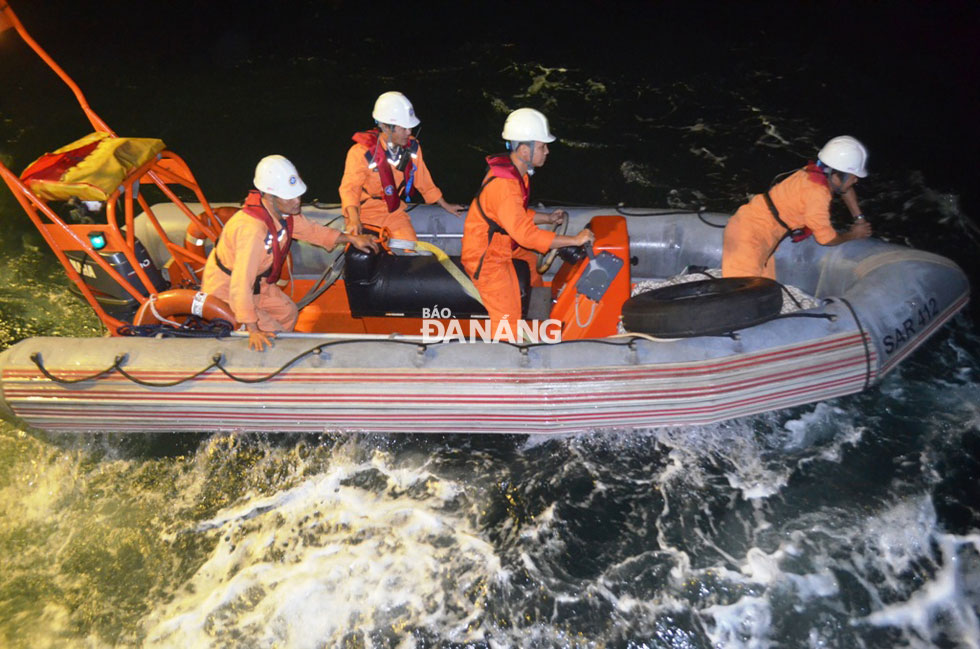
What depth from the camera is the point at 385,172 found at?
454cm

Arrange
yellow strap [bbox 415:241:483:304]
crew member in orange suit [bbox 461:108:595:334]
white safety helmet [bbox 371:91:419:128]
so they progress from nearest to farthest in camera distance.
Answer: crew member in orange suit [bbox 461:108:595:334]
yellow strap [bbox 415:241:483:304]
white safety helmet [bbox 371:91:419:128]

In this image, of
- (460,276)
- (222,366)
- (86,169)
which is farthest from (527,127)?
(86,169)

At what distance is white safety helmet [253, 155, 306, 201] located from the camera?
381 cm

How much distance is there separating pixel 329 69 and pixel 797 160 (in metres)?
5.74

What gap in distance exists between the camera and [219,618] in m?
3.83

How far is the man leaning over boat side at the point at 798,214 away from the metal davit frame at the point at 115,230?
3336mm

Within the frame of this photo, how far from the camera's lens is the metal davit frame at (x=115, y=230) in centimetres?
411

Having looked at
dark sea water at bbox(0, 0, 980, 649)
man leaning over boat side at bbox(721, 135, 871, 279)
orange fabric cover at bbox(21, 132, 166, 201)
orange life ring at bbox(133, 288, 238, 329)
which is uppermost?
orange fabric cover at bbox(21, 132, 166, 201)

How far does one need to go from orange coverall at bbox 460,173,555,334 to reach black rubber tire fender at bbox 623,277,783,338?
0.68 meters

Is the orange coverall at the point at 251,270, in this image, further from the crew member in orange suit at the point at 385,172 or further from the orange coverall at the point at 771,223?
the orange coverall at the point at 771,223

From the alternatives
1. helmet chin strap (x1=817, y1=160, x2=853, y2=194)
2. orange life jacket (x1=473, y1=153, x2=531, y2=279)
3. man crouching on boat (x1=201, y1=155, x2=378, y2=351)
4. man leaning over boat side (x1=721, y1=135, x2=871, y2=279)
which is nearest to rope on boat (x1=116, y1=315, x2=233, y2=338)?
man crouching on boat (x1=201, y1=155, x2=378, y2=351)

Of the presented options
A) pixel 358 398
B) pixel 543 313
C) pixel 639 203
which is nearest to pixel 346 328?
pixel 358 398

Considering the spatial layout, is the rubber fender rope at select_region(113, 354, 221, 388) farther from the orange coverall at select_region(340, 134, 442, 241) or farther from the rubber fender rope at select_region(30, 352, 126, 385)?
the orange coverall at select_region(340, 134, 442, 241)

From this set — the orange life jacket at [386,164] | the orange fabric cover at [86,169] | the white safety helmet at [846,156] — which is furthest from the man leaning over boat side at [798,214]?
the orange fabric cover at [86,169]
